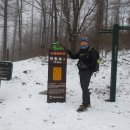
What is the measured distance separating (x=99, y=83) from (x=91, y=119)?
4776 mm

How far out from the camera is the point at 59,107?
9688 millimetres

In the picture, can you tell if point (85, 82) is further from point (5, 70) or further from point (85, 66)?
point (5, 70)

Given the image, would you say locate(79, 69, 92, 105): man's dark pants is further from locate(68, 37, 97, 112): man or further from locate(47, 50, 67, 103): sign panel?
locate(47, 50, 67, 103): sign panel

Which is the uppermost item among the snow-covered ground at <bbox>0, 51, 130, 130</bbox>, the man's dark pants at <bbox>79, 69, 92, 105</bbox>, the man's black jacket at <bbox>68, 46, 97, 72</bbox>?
the man's black jacket at <bbox>68, 46, 97, 72</bbox>

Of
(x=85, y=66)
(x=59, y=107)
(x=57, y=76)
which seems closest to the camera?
(x=85, y=66)

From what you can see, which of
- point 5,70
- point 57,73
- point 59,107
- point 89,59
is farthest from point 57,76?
point 5,70

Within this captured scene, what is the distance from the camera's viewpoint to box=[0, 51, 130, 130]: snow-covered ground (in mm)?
8312

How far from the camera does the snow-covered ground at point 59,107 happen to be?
27.3ft

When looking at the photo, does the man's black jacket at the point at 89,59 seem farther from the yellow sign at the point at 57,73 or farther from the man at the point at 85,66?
the yellow sign at the point at 57,73

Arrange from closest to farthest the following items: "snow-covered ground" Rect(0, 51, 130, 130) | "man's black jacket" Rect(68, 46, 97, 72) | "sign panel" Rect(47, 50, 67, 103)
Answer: "snow-covered ground" Rect(0, 51, 130, 130) < "man's black jacket" Rect(68, 46, 97, 72) < "sign panel" Rect(47, 50, 67, 103)

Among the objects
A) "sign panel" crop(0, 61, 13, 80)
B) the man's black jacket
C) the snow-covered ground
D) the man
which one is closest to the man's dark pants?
the man

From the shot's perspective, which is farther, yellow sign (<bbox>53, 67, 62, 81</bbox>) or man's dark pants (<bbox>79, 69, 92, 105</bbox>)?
yellow sign (<bbox>53, 67, 62, 81</bbox>)

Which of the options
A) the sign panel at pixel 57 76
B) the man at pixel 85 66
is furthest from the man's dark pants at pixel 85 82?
the sign panel at pixel 57 76

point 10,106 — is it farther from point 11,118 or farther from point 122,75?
point 122,75
